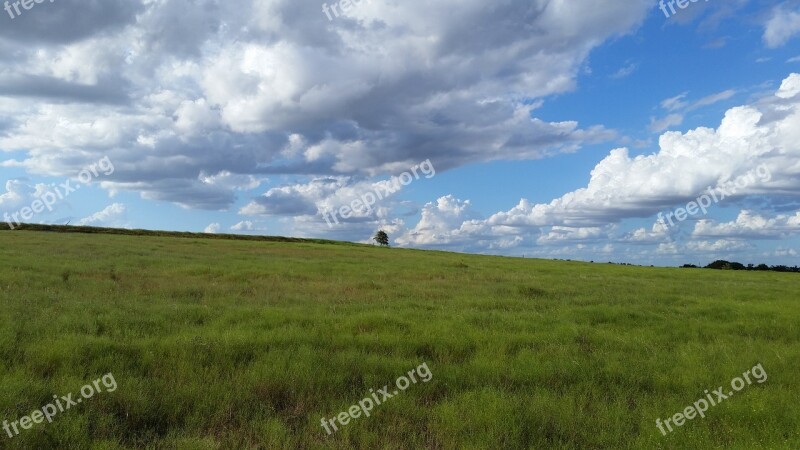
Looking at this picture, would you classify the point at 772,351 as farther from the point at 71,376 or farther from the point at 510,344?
the point at 71,376

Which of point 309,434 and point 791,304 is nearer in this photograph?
point 309,434

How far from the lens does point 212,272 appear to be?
77.4 ft

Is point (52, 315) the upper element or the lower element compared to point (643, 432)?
upper

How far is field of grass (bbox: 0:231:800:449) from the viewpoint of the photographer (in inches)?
245

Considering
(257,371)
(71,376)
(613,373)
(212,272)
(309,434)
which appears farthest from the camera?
(212,272)

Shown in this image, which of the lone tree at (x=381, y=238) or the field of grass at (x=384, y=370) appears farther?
the lone tree at (x=381, y=238)

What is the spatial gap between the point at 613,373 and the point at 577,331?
124 inches

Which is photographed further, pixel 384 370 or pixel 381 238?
pixel 381 238

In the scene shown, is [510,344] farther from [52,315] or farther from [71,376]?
[52,315]

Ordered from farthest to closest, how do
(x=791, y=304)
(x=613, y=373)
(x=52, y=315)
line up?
(x=791, y=304)
(x=52, y=315)
(x=613, y=373)

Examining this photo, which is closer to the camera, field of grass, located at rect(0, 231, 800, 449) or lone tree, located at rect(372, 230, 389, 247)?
field of grass, located at rect(0, 231, 800, 449)

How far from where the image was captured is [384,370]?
858 centimetres

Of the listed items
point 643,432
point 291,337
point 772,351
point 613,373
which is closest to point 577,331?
point 613,373

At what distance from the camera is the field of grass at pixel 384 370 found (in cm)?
623
